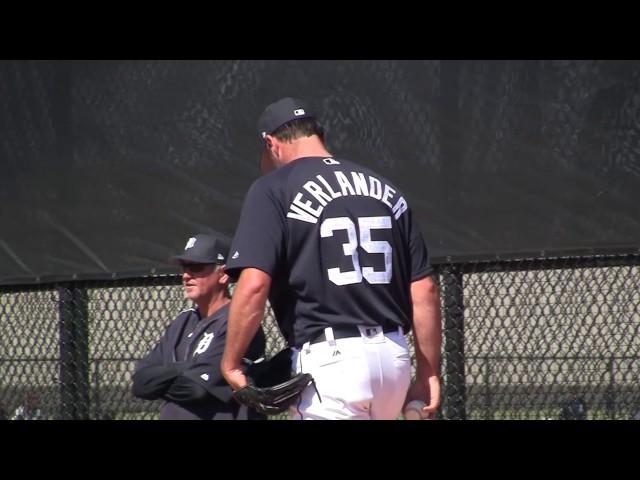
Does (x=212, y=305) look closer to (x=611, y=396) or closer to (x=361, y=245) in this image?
(x=361, y=245)

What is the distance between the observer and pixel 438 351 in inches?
146

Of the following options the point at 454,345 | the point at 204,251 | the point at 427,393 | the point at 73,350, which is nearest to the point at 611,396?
the point at 454,345

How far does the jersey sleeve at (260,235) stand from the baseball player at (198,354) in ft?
1.99

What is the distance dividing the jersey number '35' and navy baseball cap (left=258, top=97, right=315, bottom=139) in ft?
1.37

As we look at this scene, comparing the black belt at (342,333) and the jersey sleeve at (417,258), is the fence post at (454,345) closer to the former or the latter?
the jersey sleeve at (417,258)

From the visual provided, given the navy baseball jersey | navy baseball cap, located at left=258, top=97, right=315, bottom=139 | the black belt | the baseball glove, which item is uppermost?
navy baseball cap, located at left=258, top=97, right=315, bottom=139

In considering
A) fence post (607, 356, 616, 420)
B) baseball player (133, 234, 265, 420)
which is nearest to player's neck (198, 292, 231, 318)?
baseball player (133, 234, 265, 420)

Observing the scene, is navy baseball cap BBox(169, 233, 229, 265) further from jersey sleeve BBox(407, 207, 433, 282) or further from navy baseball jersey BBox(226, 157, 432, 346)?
jersey sleeve BBox(407, 207, 433, 282)

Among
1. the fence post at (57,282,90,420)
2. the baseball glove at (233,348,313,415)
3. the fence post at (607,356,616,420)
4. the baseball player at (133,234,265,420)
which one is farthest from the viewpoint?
the fence post at (57,282,90,420)

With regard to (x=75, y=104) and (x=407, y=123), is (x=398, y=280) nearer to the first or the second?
(x=407, y=123)

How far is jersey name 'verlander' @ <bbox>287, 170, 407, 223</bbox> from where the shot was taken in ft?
11.6
